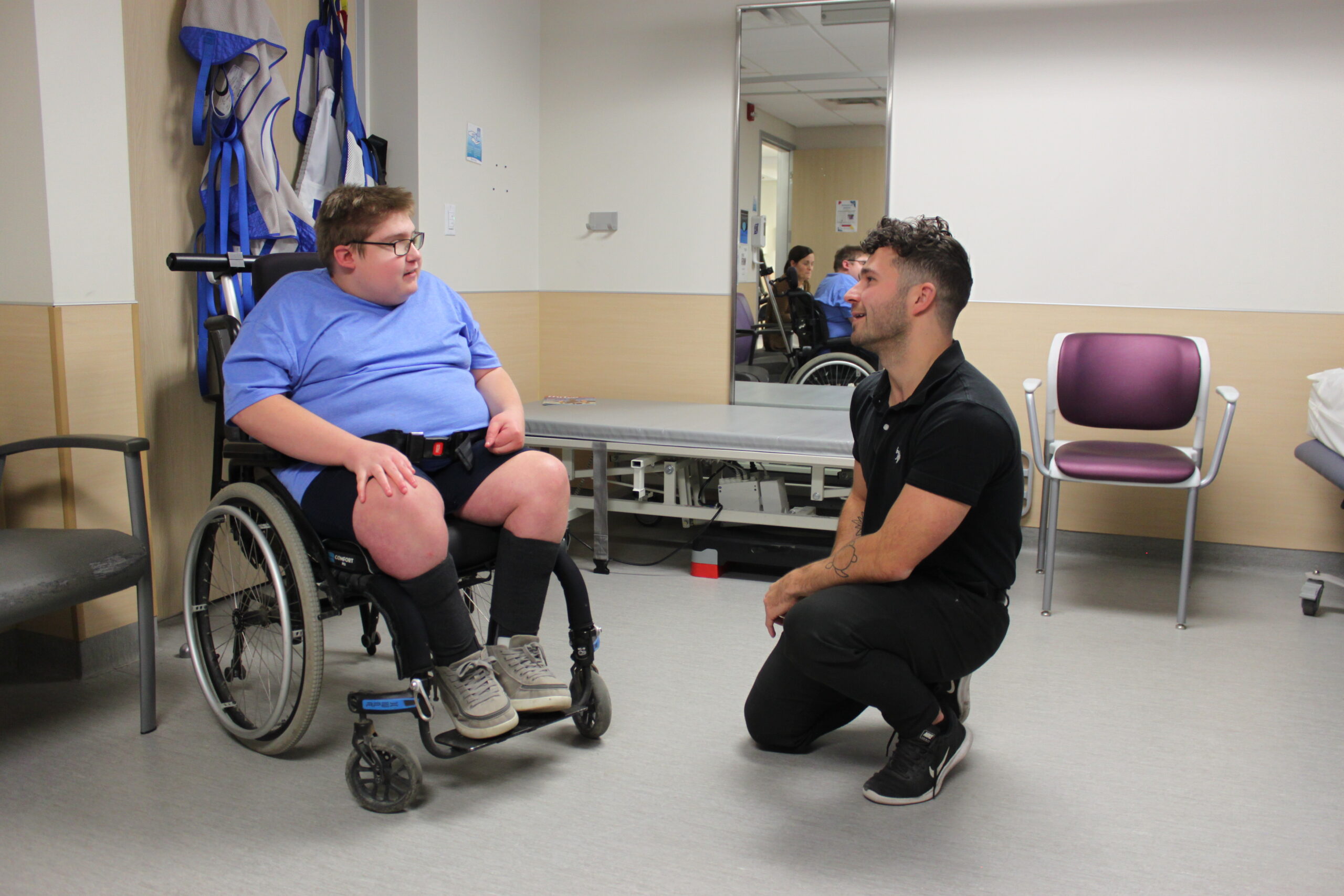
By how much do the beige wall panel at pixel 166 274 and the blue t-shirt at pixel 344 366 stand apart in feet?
2.48

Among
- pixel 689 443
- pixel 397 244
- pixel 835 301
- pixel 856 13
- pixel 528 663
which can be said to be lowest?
pixel 528 663

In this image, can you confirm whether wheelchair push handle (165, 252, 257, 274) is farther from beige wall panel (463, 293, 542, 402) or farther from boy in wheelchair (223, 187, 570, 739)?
beige wall panel (463, 293, 542, 402)

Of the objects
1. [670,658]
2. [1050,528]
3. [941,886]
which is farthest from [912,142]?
[941,886]

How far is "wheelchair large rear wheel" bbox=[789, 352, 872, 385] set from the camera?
4273mm

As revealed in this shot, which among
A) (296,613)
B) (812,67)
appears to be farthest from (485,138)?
(296,613)

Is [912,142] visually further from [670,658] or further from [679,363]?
[670,658]

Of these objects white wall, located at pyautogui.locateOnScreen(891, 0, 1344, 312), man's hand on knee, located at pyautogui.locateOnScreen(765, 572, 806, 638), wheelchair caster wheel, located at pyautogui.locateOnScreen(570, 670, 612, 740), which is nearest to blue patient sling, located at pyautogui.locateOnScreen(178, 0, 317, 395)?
wheelchair caster wheel, located at pyautogui.locateOnScreen(570, 670, 612, 740)

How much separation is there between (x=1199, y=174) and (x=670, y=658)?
2546 mm

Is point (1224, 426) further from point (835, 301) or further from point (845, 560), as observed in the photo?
point (845, 560)

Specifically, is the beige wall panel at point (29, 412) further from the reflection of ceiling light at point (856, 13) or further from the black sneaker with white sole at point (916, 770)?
the reflection of ceiling light at point (856, 13)

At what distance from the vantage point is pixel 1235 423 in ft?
12.1

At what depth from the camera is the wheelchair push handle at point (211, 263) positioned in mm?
2447

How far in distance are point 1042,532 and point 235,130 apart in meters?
2.91

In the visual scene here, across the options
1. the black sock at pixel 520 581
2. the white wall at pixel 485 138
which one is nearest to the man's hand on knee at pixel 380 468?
the black sock at pixel 520 581
